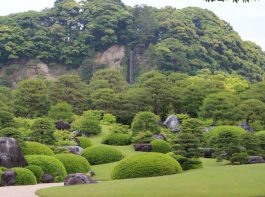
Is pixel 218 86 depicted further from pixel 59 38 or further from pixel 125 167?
pixel 59 38

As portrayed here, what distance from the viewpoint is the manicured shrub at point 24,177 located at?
17.1 metres

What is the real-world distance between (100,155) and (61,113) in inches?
484

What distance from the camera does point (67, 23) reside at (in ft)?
244

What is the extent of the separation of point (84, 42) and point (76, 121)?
38.4 metres

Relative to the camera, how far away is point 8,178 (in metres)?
16.7

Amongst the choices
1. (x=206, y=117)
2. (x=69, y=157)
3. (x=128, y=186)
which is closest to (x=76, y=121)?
(x=206, y=117)

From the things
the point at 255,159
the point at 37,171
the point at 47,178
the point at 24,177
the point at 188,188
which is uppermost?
the point at 188,188

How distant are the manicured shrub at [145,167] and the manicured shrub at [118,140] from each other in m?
12.7

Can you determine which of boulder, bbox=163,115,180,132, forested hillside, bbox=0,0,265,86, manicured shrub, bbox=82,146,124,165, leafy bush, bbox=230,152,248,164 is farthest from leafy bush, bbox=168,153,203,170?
forested hillside, bbox=0,0,265,86

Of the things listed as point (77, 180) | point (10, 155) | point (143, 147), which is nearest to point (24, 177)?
point (10, 155)

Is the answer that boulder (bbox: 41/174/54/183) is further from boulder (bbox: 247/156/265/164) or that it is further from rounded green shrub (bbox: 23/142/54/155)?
boulder (bbox: 247/156/265/164)

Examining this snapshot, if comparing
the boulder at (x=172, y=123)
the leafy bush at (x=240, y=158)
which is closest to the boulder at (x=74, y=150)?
the leafy bush at (x=240, y=158)

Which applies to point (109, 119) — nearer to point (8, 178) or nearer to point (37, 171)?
point (37, 171)

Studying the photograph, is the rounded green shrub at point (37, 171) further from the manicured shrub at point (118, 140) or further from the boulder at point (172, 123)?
the boulder at point (172, 123)
